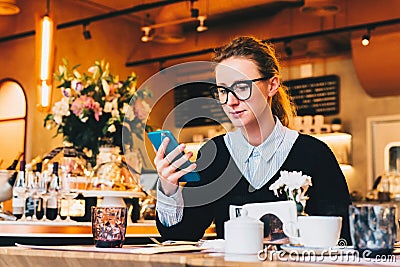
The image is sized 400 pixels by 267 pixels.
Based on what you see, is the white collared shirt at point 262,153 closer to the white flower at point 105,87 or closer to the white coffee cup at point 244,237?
the white coffee cup at point 244,237

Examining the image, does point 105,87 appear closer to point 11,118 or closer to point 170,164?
point 170,164

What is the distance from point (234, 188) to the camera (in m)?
2.02

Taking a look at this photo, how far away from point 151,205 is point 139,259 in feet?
7.92

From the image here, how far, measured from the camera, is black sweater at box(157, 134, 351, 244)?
6.39ft

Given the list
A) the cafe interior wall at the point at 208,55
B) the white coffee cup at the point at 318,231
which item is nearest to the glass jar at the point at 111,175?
the white coffee cup at the point at 318,231

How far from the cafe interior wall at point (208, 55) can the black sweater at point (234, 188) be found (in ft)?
16.2

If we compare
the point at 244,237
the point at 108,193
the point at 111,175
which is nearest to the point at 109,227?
the point at 244,237

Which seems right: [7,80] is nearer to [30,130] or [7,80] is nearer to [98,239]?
[30,130]

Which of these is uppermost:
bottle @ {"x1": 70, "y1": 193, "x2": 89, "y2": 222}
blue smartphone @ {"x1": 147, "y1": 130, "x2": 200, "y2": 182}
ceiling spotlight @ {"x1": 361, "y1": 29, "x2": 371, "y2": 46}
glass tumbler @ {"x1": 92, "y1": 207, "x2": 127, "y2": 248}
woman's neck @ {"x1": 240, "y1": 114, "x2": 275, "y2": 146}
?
ceiling spotlight @ {"x1": 361, "y1": 29, "x2": 371, "y2": 46}

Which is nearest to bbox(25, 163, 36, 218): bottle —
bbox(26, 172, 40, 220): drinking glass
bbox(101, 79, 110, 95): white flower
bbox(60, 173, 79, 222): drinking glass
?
bbox(26, 172, 40, 220): drinking glass

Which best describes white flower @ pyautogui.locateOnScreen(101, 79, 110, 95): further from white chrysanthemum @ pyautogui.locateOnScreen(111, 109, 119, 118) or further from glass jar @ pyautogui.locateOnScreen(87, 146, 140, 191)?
glass jar @ pyautogui.locateOnScreen(87, 146, 140, 191)

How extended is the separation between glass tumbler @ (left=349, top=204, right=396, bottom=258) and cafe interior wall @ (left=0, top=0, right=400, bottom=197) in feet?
18.9

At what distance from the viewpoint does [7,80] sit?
771 cm

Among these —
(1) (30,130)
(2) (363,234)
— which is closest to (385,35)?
(1) (30,130)
